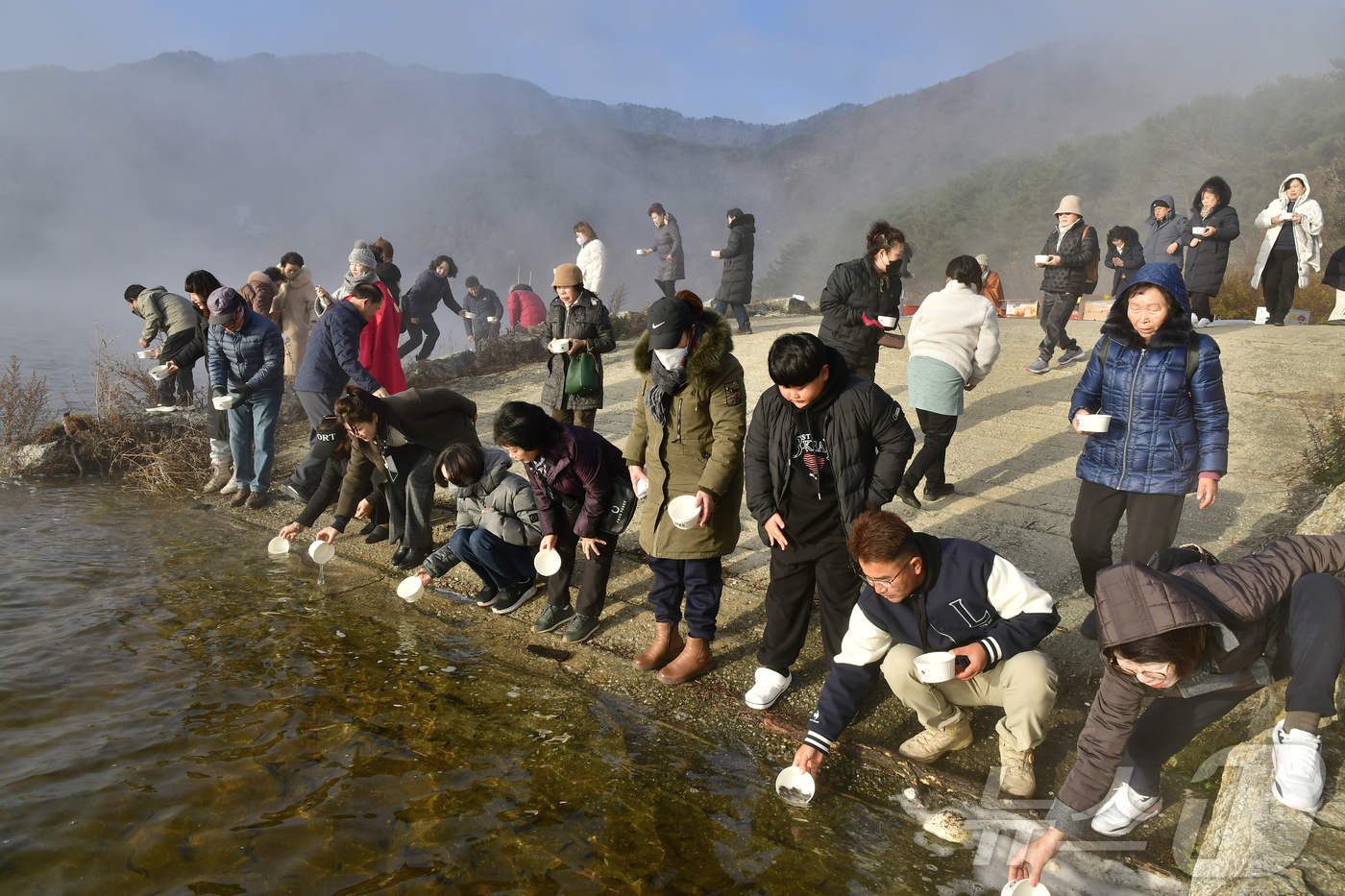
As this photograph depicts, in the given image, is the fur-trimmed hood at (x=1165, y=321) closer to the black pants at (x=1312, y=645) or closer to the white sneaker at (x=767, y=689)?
the black pants at (x=1312, y=645)

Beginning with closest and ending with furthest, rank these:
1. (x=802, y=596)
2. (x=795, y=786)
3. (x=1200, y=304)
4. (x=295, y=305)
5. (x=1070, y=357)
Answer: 1. (x=795, y=786)
2. (x=802, y=596)
3. (x=1200, y=304)
4. (x=295, y=305)
5. (x=1070, y=357)

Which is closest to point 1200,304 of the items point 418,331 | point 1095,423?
point 1095,423

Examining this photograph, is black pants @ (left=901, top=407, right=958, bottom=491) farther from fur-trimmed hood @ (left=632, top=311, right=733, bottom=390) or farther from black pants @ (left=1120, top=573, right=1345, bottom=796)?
black pants @ (left=1120, top=573, right=1345, bottom=796)

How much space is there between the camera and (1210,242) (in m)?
7.56

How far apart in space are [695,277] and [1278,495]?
78.2 meters

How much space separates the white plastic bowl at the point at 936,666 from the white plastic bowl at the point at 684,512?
120cm

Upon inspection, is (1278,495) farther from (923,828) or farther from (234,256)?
(234,256)

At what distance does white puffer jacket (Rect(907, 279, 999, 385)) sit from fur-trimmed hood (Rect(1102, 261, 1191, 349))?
1595mm

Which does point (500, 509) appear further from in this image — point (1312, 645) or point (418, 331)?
point (418, 331)

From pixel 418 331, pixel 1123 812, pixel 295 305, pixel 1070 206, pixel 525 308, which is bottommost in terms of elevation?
pixel 1123 812

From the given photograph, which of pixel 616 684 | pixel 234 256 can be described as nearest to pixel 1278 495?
pixel 616 684

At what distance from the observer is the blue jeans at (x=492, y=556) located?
4484 mm

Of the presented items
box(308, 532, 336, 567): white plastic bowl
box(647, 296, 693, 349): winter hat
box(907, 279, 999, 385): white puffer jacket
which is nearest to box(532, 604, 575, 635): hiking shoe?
box(308, 532, 336, 567): white plastic bowl

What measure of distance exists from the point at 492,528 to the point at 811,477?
2002mm
